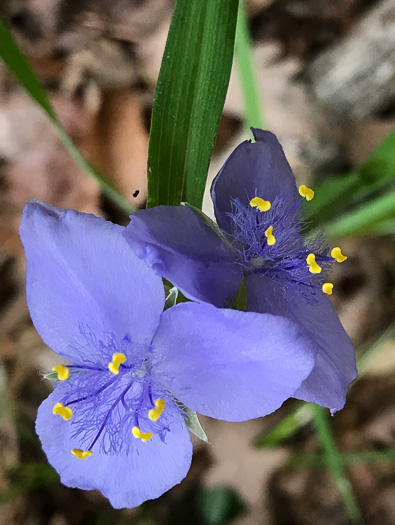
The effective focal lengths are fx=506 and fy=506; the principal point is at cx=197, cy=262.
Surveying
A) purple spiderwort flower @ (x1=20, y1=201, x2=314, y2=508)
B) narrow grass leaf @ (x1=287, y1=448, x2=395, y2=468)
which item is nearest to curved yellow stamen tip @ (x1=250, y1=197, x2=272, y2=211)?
purple spiderwort flower @ (x1=20, y1=201, x2=314, y2=508)

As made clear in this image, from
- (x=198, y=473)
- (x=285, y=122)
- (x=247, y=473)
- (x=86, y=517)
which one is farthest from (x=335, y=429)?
(x=285, y=122)

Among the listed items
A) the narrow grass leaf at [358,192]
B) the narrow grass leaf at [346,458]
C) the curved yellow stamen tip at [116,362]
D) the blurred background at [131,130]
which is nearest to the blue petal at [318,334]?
Result: the curved yellow stamen tip at [116,362]

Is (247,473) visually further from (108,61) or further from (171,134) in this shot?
(108,61)

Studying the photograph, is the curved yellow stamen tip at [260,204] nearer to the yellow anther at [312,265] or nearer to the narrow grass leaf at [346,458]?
the yellow anther at [312,265]

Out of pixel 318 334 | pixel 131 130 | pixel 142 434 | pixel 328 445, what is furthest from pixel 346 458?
pixel 131 130

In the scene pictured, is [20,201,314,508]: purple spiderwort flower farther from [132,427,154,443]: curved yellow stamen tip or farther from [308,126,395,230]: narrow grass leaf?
[308,126,395,230]: narrow grass leaf

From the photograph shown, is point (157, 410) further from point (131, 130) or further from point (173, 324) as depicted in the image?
point (131, 130)
